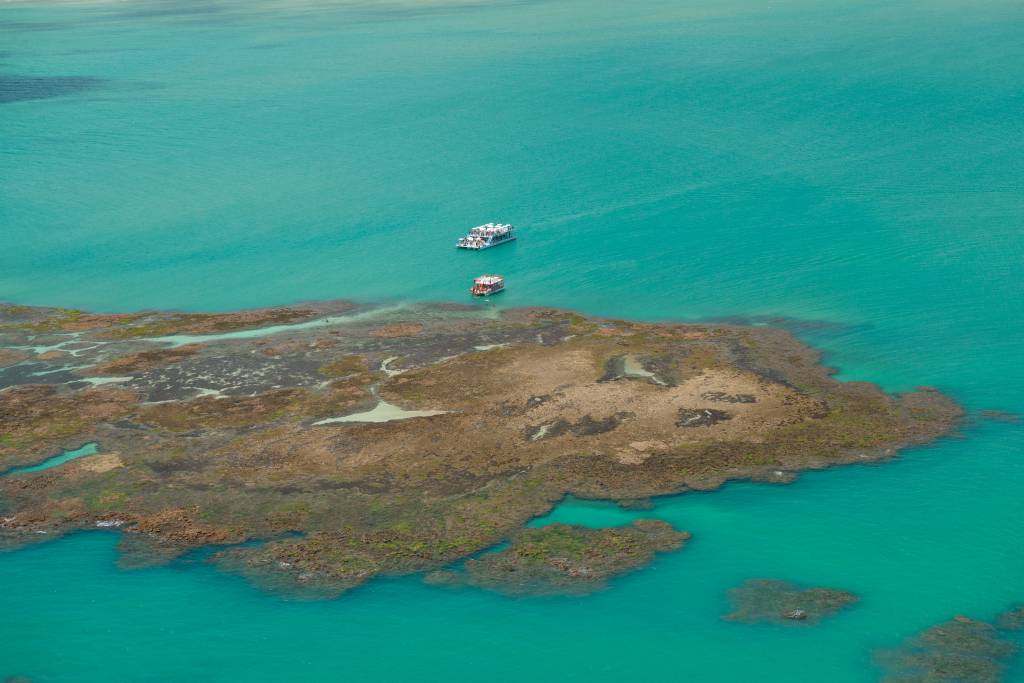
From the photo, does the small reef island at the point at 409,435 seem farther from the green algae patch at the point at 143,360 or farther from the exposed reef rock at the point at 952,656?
the exposed reef rock at the point at 952,656

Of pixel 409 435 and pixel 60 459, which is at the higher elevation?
pixel 409 435

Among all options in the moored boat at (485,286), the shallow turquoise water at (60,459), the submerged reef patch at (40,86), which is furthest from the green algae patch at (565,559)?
the submerged reef patch at (40,86)

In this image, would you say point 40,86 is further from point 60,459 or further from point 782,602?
point 782,602

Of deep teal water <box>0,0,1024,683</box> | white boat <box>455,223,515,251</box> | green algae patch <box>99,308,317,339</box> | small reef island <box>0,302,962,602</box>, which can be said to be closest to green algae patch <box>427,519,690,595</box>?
small reef island <box>0,302,962,602</box>

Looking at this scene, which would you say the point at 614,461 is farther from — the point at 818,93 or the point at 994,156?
the point at 818,93

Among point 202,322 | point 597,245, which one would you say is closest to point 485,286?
point 597,245

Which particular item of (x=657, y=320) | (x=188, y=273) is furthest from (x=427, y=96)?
(x=657, y=320)
